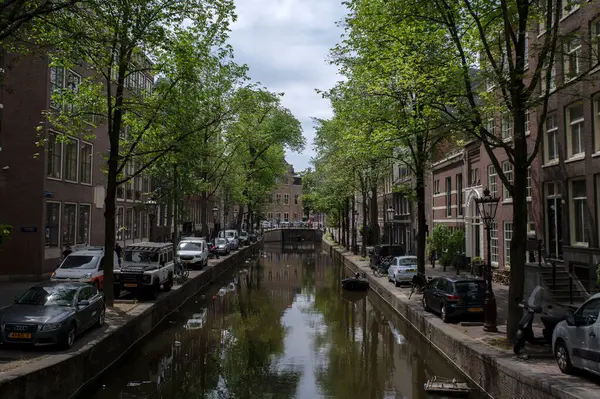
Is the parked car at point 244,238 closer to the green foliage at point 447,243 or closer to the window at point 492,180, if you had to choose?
the green foliage at point 447,243

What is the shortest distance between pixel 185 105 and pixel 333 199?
30.9m

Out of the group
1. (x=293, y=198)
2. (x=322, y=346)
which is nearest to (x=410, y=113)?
(x=322, y=346)

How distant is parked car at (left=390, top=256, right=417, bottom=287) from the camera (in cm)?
2535

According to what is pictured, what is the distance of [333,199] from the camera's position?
4766 cm

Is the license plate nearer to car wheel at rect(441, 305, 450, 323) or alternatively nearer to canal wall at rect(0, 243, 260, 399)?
canal wall at rect(0, 243, 260, 399)

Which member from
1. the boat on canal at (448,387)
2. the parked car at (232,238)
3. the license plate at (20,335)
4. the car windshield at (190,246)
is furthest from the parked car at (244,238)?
the boat on canal at (448,387)

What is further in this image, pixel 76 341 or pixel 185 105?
pixel 185 105

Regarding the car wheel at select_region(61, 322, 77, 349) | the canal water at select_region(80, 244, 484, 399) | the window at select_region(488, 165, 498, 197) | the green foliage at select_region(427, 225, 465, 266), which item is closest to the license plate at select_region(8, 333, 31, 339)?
the car wheel at select_region(61, 322, 77, 349)

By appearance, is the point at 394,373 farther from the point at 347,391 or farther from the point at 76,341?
the point at 76,341

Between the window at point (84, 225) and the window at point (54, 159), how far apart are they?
3333 millimetres

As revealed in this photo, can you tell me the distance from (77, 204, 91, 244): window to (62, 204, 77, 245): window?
630mm

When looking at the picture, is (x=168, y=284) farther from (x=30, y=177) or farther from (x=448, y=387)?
(x=448, y=387)

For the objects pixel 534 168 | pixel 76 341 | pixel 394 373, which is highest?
pixel 534 168

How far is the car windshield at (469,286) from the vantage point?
52.2 feet
